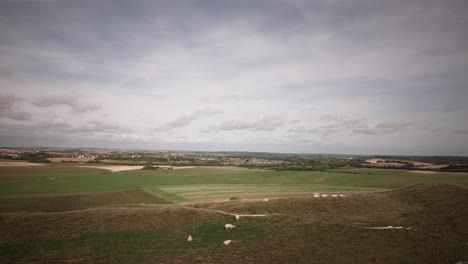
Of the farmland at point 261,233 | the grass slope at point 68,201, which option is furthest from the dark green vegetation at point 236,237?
the grass slope at point 68,201

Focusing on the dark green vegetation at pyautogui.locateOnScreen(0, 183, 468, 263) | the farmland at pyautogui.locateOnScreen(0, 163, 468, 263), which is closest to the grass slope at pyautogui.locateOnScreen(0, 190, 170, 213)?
the farmland at pyautogui.locateOnScreen(0, 163, 468, 263)

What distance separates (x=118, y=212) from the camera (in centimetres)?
2630

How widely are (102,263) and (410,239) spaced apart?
23.1m

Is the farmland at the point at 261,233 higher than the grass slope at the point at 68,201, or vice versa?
the farmland at the point at 261,233

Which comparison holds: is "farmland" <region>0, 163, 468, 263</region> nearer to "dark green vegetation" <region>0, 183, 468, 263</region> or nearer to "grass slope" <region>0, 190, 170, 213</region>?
"dark green vegetation" <region>0, 183, 468, 263</region>

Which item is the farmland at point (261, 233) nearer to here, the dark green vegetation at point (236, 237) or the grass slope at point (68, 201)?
the dark green vegetation at point (236, 237)

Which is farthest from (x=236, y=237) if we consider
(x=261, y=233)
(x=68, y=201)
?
Result: (x=68, y=201)

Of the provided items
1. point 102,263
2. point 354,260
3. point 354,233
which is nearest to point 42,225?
point 102,263

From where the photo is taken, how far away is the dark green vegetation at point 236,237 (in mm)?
18125

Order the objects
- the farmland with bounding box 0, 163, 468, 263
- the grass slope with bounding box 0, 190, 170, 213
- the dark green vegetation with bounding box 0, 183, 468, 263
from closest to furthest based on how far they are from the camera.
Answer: the dark green vegetation with bounding box 0, 183, 468, 263
the farmland with bounding box 0, 163, 468, 263
the grass slope with bounding box 0, 190, 170, 213

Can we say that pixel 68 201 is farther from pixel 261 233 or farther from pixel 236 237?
pixel 261 233

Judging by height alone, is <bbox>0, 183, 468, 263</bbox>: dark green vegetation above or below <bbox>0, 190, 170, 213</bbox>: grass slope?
above

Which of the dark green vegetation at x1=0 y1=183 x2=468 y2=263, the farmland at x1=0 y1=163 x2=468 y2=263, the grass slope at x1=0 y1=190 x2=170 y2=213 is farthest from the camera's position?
the grass slope at x1=0 y1=190 x2=170 y2=213

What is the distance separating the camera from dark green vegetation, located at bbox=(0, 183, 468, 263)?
18125 mm
